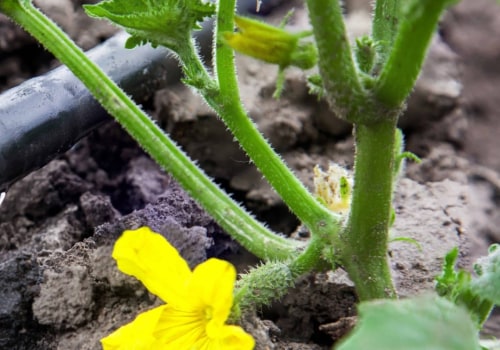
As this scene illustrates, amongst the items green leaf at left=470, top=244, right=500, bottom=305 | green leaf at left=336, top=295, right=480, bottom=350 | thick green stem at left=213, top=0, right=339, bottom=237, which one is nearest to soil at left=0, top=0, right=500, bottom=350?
thick green stem at left=213, top=0, right=339, bottom=237

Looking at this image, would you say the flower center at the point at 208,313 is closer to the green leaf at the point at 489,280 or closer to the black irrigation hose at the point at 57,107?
the green leaf at the point at 489,280

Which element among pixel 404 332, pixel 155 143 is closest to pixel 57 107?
pixel 155 143

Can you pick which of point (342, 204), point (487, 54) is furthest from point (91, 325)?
point (487, 54)

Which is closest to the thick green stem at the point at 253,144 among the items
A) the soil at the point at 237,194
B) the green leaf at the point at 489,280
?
the soil at the point at 237,194

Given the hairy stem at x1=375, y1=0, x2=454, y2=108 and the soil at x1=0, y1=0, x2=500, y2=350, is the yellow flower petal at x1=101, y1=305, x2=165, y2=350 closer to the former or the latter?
the soil at x1=0, y1=0, x2=500, y2=350

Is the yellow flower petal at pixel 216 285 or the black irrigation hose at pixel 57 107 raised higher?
the yellow flower petal at pixel 216 285

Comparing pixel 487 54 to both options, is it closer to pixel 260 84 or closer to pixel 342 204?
pixel 260 84
